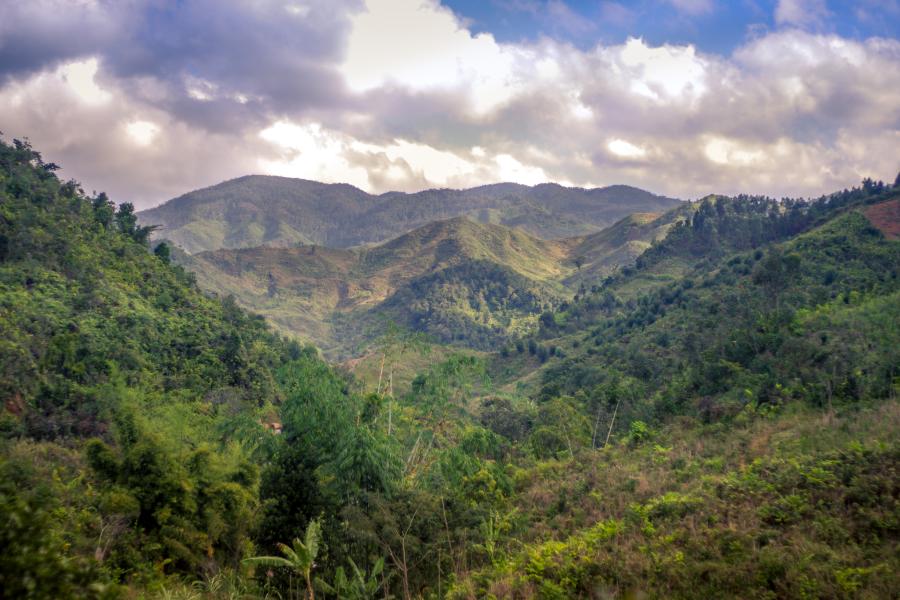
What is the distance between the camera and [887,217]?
47250 millimetres

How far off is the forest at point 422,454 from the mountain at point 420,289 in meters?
77.0

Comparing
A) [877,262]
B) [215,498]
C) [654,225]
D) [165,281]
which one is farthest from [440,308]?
[215,498]

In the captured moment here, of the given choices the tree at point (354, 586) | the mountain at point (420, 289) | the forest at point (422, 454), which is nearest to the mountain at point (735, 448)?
the forest at point (422, 454)

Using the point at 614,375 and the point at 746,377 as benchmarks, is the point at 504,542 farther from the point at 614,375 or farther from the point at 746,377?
the point at 614,375

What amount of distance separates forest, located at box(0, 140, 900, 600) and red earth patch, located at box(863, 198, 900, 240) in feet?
17.8

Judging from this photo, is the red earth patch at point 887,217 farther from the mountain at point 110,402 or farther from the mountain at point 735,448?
the mountain at point 110,402

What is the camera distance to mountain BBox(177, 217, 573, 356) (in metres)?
127

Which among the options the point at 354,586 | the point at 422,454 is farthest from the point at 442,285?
the point at 354,586

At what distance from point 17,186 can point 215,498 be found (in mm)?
35034

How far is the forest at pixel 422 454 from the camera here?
863cm

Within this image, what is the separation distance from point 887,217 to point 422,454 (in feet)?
170

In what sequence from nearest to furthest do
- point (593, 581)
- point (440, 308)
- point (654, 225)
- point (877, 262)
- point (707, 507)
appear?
point (593, 581) < point (707, 507) < point (877, 262) < point (440, 308) < point (654, 225)

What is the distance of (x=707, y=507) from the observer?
1082 cm

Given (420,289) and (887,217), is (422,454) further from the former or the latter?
(420,289)
